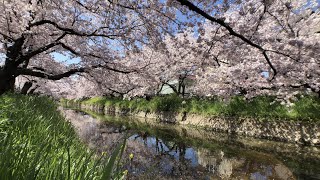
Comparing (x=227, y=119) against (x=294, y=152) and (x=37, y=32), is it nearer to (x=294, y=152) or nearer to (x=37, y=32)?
(x=294, y=152)

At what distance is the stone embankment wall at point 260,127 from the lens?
13.1 meters

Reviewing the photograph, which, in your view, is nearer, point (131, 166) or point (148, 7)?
point (148, 7)

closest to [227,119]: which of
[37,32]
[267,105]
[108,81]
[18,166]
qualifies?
[267,105]

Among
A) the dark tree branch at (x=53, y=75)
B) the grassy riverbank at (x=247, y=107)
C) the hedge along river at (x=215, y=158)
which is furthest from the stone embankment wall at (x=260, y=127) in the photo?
the dark tree branch at (x=53, y=75)

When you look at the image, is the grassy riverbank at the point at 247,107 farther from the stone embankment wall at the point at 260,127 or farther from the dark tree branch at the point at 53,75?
the dark tree branch at the point at 53,75

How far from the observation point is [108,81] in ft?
45.6

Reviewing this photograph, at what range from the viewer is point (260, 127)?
51.3 ft

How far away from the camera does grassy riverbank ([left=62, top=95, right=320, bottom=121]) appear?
45.1 ft

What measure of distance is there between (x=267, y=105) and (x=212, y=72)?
3.75m

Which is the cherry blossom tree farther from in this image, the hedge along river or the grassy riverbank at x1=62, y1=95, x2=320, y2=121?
the grassy riverbank at x1=62, y1=95, x2=320, y2=121

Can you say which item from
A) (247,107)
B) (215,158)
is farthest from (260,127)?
(215,158)

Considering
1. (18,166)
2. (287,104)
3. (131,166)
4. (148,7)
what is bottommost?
(131,166)

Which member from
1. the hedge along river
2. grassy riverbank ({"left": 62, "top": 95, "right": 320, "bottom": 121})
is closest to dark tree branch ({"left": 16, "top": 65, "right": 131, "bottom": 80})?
the hedge along river

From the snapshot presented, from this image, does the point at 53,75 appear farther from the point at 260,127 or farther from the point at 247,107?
the point at 247,107
